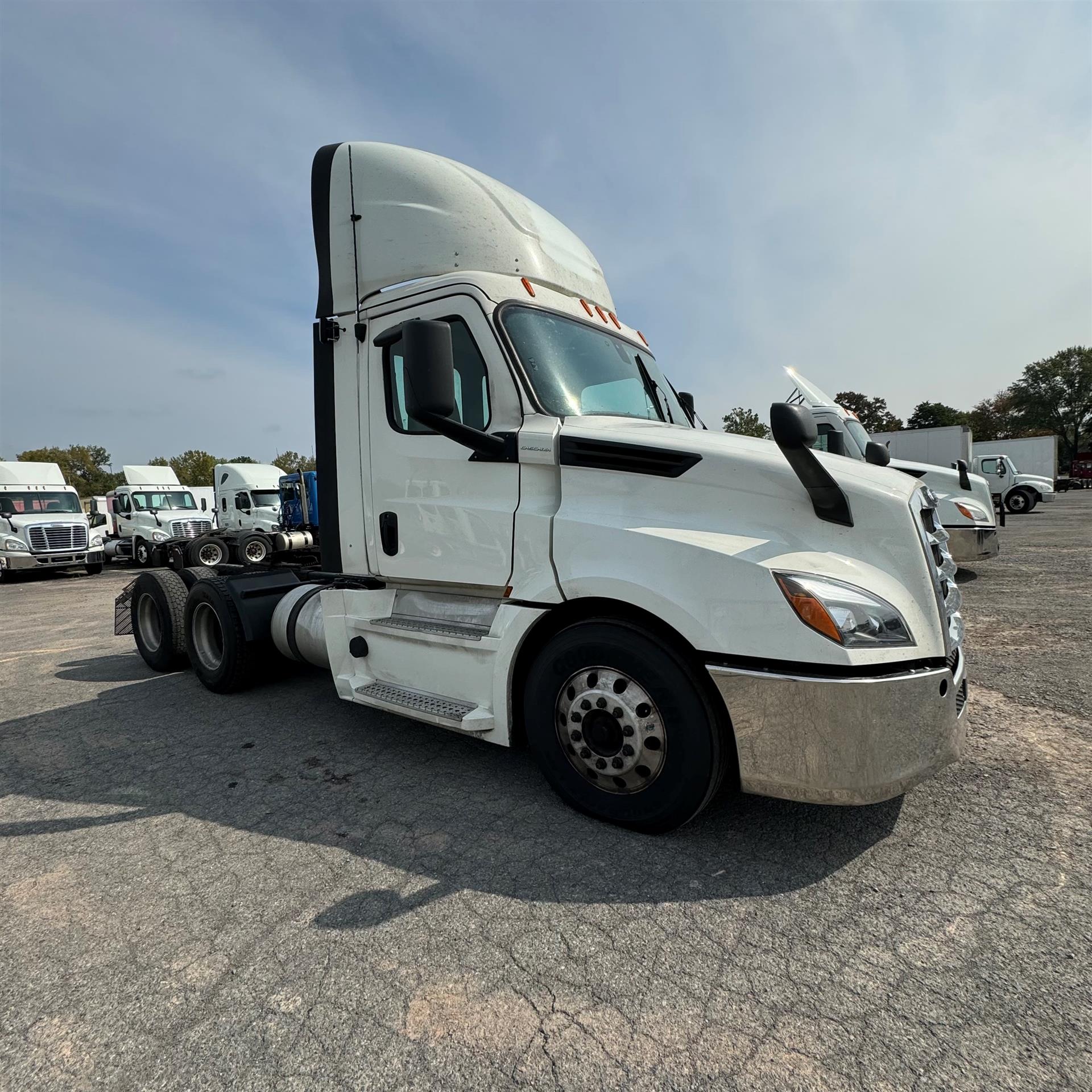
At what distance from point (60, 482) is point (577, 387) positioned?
2329cm

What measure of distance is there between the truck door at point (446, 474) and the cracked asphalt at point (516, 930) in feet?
3.94

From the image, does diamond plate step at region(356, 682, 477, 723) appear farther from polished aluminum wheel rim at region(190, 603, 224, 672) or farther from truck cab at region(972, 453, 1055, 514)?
truck cab at region(972, 453, 1055, 514)

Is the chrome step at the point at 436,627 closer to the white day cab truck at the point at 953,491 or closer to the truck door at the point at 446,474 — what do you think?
the truck door at the point at 446,474

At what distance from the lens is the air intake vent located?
289 centimetres

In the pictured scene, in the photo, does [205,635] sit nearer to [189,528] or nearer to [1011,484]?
[189,528]

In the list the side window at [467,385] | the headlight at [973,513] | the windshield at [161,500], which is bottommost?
the headlight at [973,513]

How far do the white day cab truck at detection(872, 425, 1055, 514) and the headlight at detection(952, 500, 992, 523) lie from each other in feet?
47.3

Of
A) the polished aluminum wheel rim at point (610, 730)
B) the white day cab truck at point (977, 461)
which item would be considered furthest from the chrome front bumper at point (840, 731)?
the white day cab truck at point (977, 461)

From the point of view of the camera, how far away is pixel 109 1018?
6.51ft

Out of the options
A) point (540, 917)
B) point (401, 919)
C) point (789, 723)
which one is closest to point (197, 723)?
point (401, 919)

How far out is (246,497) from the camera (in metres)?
21.1

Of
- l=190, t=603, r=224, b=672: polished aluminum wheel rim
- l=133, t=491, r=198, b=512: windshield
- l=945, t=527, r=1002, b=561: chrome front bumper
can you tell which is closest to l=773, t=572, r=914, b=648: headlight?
l=190, t=603, r=224, b=672: polished aluminum wheel rim

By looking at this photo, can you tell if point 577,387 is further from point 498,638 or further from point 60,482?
point 60,482

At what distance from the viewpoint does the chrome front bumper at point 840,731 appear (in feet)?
7.98
